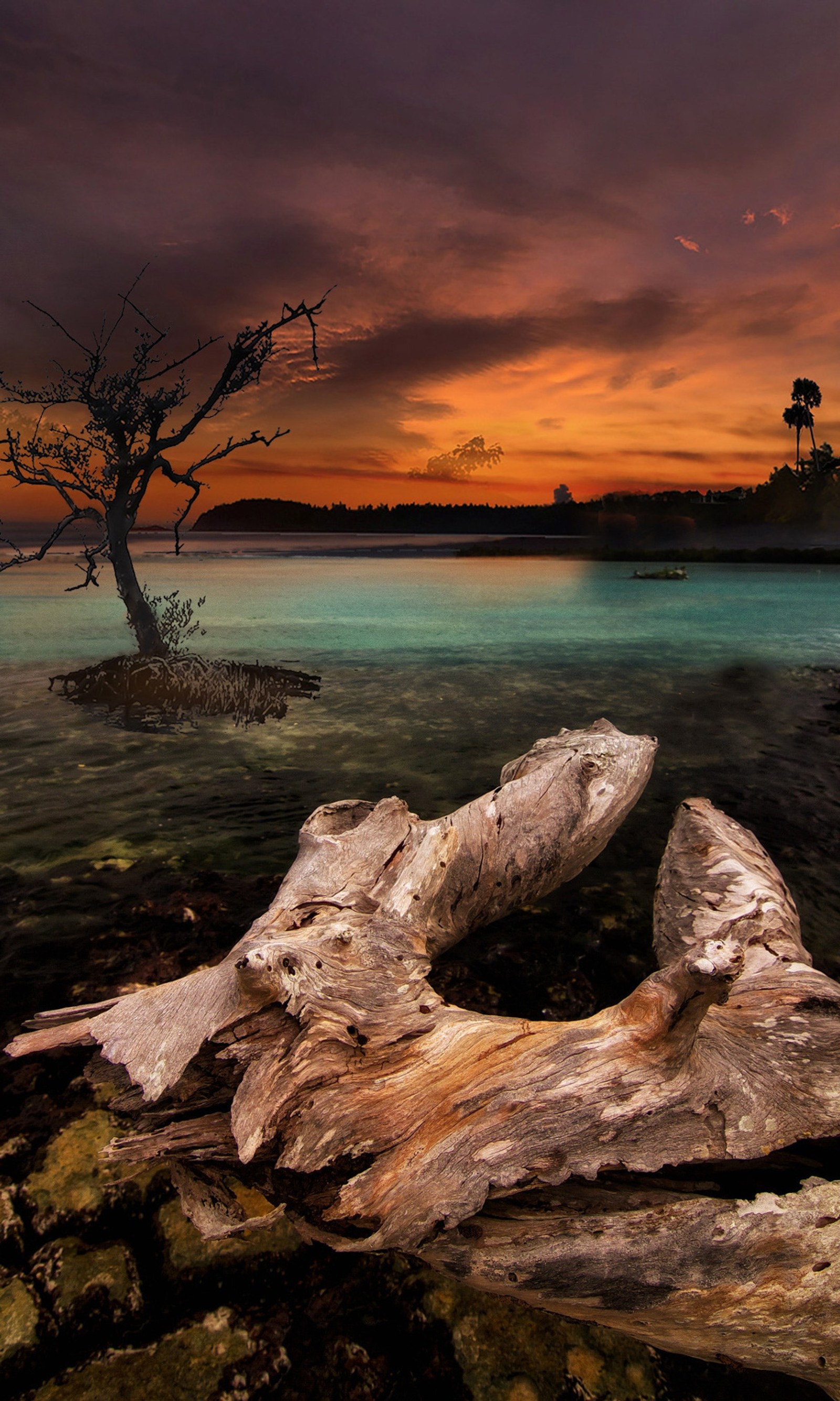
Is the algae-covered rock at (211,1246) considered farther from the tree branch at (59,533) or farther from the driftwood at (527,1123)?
the tree branch at (59,533)

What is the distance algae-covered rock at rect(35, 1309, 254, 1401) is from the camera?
2.40 m

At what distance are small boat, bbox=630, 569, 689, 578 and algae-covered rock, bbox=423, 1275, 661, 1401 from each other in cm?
8446

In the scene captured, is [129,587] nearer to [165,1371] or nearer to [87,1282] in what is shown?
[87,1282]

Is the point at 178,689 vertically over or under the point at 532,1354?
over

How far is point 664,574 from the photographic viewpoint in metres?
86.6

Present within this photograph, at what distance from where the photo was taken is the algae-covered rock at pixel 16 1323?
2494 mm

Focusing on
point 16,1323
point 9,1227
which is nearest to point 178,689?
point 9,1227

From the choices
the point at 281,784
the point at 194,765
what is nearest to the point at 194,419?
the point at 194,765

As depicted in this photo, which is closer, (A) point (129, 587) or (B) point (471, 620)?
(A) point (129, 587)

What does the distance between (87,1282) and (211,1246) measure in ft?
1.65

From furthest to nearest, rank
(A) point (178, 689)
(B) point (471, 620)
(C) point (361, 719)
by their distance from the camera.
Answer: (B) point (471, 620), (A) point (178, 689), (C) point (361, 719)

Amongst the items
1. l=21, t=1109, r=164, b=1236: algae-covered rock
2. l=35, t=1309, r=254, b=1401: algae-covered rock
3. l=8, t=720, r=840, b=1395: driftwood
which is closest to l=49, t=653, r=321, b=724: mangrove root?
l=21, t=1109, r=164, b=1236: algae-covered rock

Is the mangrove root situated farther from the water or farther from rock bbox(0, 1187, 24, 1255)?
rock bbox(0, 1187, 24, 1255)

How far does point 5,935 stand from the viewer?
5516 mm
